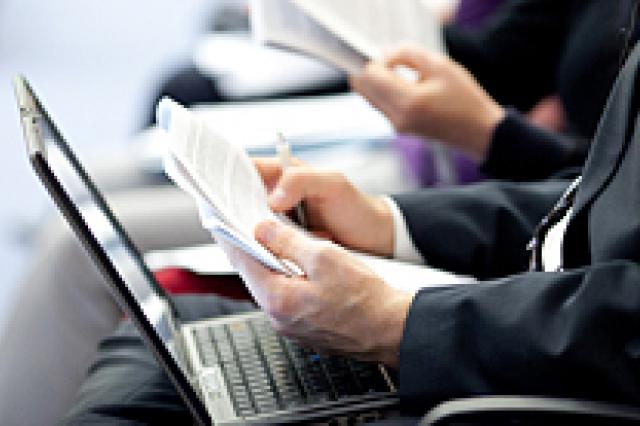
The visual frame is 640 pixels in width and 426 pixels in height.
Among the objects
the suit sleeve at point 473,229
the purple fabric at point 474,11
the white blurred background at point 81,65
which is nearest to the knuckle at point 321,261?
the suit sleeve at point 473,229

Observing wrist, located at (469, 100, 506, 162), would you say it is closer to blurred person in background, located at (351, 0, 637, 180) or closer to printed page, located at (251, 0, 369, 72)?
blurred person in background, located at (351, 0, 637, 180)

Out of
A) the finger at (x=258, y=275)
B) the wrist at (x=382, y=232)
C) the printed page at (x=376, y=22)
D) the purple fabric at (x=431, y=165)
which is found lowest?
the purple fabric at (x=431, y=165)

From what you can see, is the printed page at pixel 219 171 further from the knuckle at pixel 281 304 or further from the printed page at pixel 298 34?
the printed page at pixel 298 34

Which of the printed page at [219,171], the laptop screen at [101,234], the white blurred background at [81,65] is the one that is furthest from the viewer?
the white blurred background at [81,65]

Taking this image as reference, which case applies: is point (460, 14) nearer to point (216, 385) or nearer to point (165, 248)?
point (165, 248)

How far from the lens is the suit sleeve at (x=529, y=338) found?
3.24 feet

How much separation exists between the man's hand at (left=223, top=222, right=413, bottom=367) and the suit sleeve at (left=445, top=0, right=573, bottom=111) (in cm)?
95

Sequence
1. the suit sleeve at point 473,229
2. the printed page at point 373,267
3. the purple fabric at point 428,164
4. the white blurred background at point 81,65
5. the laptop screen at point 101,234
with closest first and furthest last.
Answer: the laptop screen at point 101,234 < the printed page at point 373,267 < the suit sleeve at point 473,229 < the purple fabric at point 428,164 < the white blurred background at point 81,65

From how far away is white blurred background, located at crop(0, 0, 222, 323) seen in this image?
2.90m

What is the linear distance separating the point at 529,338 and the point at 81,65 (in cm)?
310

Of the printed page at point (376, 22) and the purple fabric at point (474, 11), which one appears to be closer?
the printed page at point (376, 22)

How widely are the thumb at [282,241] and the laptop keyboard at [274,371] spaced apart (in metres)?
0.12

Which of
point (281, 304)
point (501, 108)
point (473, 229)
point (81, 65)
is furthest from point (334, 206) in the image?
point (81, 65)

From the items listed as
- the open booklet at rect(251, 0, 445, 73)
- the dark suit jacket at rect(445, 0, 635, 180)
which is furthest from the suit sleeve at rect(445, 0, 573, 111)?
the open booklet at rect(251, 0, 445, 73)
